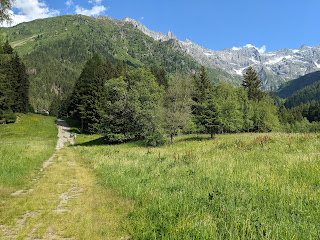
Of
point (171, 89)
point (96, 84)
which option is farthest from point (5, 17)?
point (96, 84)

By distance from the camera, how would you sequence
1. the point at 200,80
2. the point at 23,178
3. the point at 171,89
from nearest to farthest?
the point at 23,178, the point at 171,89, the point at 200,80

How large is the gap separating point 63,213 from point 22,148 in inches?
683

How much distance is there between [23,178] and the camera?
9094 millimetres

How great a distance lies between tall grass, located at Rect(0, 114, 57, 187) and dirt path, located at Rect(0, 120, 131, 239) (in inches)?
80.6

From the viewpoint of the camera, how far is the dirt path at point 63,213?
14.2 ft

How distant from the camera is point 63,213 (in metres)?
5.35

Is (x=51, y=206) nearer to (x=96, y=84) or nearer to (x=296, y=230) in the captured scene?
(x=296, y=230)

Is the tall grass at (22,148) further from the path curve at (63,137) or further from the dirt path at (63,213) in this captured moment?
the dirt path at (63,213)

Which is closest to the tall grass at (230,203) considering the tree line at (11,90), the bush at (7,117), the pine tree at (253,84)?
the tree line at (11,90)

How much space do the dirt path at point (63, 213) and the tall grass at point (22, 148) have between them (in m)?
2.05

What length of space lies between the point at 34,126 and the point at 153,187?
48353 millimetres

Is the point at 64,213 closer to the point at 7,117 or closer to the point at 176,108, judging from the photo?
the point at 176,108

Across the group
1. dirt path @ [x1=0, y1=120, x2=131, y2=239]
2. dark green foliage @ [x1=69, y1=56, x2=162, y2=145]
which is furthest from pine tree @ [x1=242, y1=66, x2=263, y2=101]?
dirt path @ [x1=0, y1=120, x2=131, y2=239]

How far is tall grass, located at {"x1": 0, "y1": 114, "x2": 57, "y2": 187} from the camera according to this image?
9364 mm
